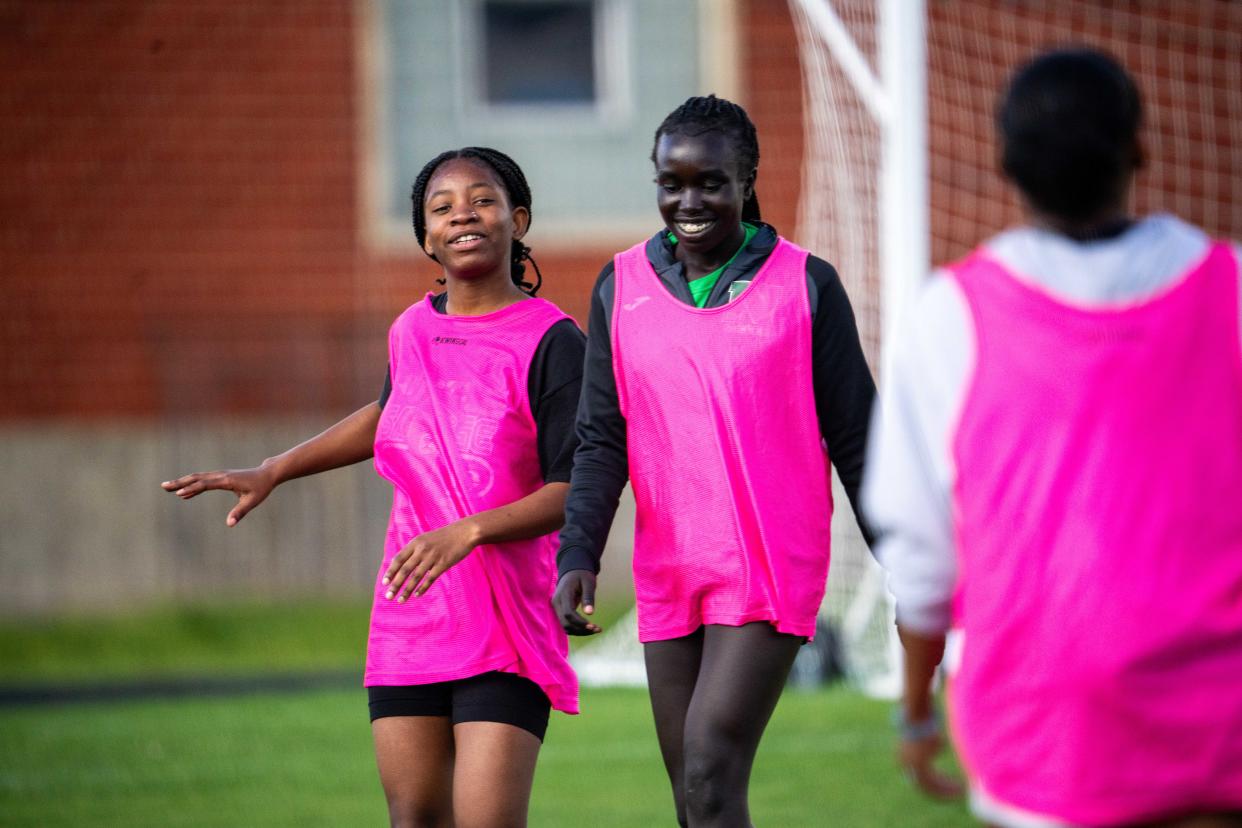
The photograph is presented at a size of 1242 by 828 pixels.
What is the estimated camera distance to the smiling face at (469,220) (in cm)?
413

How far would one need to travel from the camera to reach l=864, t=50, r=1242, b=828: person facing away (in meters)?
2.32

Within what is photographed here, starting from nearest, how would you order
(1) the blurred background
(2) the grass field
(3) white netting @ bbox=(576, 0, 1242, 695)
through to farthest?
(2) the grass field
(3) white netting @ bbox=(576, 0, 1242, 695)
(1) the blurred background

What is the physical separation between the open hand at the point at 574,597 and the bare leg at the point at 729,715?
32 centimetres

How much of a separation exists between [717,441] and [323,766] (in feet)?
15.1

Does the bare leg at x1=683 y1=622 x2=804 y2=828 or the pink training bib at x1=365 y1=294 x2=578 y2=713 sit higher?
the pink training bib at x1=365 y1=294 x2=578 y2=713

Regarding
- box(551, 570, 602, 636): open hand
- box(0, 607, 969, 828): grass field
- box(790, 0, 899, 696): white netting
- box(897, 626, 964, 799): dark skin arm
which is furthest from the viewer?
box(790, 0, 899, 696): white netting

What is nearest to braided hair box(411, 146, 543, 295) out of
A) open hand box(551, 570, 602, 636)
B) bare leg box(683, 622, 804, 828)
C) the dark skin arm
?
open hand box(551, 570, 602, 636)

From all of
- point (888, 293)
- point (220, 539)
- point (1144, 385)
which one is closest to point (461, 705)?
point (1144, 385)

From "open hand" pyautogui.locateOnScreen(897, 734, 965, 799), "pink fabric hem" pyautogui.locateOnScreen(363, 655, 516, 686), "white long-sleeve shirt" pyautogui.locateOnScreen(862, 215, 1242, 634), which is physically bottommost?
"pink fabric hem" pyautogui.locateOnScreen(363, 655, 516, 686)

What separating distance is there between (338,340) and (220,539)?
5.93 feet

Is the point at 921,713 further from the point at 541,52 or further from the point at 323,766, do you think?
the point at 541,52

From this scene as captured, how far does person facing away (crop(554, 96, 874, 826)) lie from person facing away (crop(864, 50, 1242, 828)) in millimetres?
1290

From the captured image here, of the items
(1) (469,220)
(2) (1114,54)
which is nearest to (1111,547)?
(1) (469,220)

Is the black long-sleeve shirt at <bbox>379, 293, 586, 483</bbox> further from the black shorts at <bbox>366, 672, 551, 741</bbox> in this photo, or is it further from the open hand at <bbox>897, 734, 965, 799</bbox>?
the open hand at <bbox>897, 734, 965, 799</bbox>
